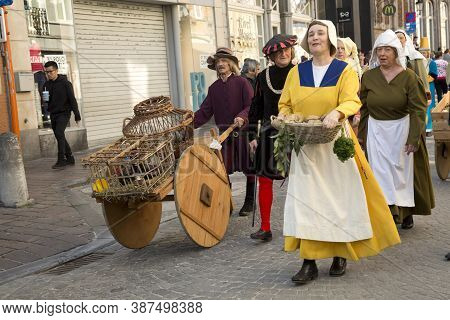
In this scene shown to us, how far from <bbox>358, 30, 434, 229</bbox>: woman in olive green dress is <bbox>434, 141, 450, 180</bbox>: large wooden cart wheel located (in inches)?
98.1

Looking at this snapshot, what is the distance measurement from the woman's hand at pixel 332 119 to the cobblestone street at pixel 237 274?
1094 mm

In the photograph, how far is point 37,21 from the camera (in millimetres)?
11875

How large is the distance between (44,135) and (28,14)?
2.41 meters

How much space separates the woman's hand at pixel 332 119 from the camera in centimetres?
370

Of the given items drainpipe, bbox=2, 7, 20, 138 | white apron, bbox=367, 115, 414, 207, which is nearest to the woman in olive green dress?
white apron, bbox=367, 115, 414, 207

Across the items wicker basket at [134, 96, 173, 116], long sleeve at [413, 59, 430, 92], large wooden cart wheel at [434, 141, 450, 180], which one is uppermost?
long sleeve at [413, 59, 430, 92]

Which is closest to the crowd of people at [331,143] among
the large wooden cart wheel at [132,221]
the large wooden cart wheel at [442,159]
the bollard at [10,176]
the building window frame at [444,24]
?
the large wooden cart wheel at [132,221]

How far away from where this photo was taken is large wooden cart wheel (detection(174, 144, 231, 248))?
15.5ft

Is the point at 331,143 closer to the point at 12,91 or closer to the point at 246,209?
the point at 246,209

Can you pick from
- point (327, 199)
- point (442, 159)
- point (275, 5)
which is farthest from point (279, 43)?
point (275, 5)

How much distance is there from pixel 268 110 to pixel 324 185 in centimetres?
155

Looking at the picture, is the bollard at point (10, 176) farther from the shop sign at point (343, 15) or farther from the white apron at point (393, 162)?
the shop sign at point (343, 15)

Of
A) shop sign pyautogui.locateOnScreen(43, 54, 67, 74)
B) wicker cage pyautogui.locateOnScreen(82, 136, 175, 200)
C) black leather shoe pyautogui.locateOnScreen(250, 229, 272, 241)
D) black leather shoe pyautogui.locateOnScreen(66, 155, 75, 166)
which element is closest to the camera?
wicker cage pyautogui.locateOnScreen(82, 136, 175, 200)

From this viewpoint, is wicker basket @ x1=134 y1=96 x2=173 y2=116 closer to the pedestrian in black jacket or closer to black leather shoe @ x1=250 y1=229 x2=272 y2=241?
black leather shoe @ x1=250 y1=229 x2=272 y2=241
